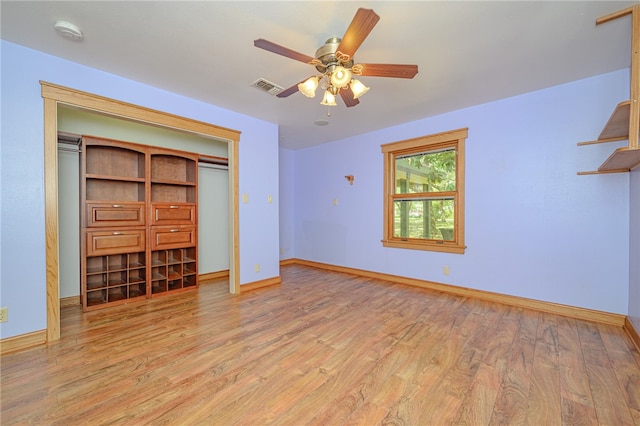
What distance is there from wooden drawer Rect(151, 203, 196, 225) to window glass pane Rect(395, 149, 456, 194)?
3337 millimetres

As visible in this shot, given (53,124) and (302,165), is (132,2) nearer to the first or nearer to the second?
(53,124)

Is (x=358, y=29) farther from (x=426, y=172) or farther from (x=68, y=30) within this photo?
(x=426, y=172)

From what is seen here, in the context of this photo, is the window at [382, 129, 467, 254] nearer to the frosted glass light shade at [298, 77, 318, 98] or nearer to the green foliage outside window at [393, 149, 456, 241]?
the green foliage outside window at [393, 149, 456, 241]

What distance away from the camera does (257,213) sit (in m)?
4.03

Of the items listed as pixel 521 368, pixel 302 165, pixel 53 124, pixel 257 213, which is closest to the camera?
pixel 521 368

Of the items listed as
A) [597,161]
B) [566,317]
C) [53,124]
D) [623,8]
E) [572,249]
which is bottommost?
[566,317]

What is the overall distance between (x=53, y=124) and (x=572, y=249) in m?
5.37

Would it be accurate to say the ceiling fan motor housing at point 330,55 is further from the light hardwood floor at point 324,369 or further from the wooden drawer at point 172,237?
the wooden drawer at point 172,237

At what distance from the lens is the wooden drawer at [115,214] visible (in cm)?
311

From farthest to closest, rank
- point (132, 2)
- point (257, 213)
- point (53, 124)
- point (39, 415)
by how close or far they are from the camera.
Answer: point (257, 213), point (53, 124), point (132, 2), point (39, 415)

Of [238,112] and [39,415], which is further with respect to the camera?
[238,112]

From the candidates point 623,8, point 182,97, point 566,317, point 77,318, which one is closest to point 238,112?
point 182,97

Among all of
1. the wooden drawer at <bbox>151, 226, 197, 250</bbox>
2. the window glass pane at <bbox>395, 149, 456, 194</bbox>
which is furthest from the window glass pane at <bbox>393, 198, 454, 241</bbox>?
the wooden drawer at <bbox>151, 226, 197, 250</bbox>

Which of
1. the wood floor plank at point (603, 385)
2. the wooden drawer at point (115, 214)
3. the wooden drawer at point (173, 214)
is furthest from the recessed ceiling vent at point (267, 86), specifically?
the wood floor plank at point (603, 385)
